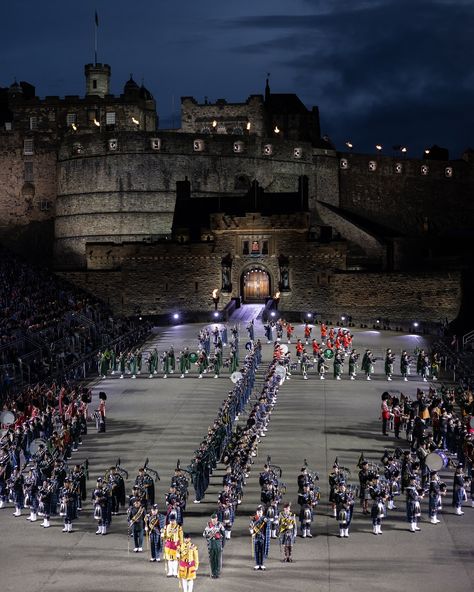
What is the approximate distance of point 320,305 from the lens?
6075 cm

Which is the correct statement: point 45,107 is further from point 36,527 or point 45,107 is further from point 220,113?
point 36,527

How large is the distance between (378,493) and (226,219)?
4272 centimetres

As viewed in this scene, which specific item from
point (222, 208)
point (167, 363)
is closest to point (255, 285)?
point (222, 208)

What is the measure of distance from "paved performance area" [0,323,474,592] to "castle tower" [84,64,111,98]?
4833cm

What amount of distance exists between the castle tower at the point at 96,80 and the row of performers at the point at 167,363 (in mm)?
41006

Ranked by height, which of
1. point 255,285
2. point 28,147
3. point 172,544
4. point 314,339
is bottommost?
point 172,544

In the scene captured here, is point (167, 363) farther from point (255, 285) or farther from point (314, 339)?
point (255, 285)

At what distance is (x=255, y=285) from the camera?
62094mm

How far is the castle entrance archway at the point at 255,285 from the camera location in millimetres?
61812

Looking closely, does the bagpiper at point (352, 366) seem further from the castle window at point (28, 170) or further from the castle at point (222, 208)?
the castle window at point (28, 170)

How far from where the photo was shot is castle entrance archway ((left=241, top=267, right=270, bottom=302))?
61.8 m

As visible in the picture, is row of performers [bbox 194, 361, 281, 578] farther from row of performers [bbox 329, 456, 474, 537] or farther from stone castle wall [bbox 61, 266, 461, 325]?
stone castle wall [bbox 61, 266, 461, 325]

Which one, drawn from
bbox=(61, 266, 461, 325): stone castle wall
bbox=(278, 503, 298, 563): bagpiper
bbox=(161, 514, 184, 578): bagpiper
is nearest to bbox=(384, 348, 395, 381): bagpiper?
bbox=(278, 503, 298, 563): bagpiper

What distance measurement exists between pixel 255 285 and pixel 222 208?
18.8 feet
